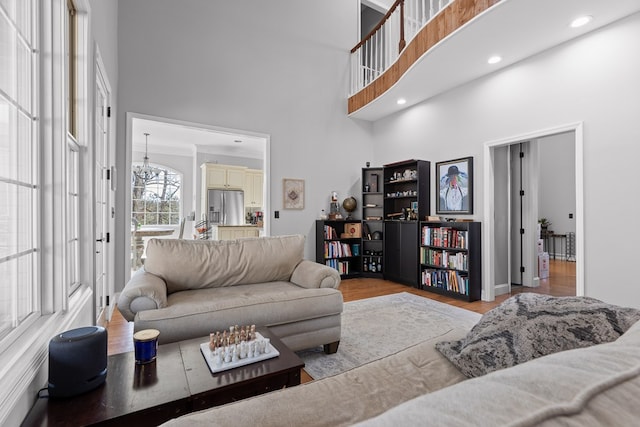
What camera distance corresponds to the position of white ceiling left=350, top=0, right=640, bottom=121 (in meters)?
2.75

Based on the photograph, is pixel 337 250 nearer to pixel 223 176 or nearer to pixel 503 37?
pixel 503 37

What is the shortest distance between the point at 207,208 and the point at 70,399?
6732 mm

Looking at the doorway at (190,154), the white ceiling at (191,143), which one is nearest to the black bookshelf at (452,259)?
the white ceiling at (191,143)

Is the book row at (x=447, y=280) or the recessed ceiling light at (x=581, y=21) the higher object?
the recessed ceiling light at (x=581, y=21)

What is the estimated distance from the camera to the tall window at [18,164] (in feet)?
4.06

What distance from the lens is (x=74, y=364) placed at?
3.92 feet

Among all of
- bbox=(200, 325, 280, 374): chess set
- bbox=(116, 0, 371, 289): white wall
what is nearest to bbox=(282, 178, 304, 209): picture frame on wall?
bbox=(116, 0, 371, 289): white wall

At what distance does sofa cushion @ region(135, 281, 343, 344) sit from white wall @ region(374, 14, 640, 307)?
2715 mm

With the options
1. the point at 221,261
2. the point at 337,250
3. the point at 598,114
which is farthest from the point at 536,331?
the point at 337,250

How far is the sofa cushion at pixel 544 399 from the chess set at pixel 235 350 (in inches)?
50.0

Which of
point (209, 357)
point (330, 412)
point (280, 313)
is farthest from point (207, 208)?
point (330, 412)

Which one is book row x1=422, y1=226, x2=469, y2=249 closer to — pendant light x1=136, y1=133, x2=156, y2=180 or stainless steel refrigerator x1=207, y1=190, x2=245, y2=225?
stainless steel refrigerator x1=207, y1=190, x2=245, y2=225

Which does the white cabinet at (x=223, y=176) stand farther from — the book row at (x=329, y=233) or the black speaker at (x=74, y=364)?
the black speaker at (x=74, y=364)

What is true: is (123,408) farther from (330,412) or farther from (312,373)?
(312,373)
